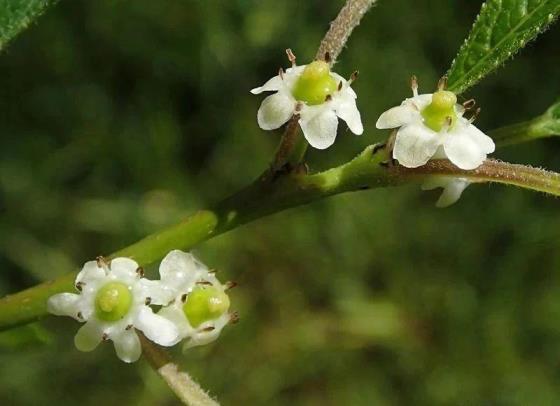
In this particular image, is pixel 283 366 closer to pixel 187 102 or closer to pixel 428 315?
pixel 428 315

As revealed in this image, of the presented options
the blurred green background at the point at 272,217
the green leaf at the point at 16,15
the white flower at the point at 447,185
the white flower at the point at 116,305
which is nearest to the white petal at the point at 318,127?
the white flower at the point at 447,185

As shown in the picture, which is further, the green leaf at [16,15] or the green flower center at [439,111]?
the green leaf at [16,15]

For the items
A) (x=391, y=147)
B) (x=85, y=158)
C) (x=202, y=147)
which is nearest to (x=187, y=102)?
(x=202, y=147)

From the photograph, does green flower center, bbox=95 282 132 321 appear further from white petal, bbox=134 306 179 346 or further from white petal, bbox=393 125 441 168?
white petal, bbox=393 125 441 168

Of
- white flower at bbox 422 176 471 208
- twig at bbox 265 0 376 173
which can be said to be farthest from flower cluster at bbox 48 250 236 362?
white flower at bbox 422 176 471 208

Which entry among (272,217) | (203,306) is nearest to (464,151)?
(203,306)

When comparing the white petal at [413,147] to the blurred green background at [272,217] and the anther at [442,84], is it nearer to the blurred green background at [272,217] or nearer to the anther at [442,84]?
the anther at [442,84]
